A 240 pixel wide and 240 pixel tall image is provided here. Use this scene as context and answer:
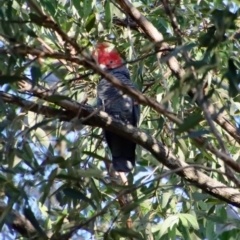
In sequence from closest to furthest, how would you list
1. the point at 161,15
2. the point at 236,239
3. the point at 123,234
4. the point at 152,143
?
the point at 123,234
the point at 152,143
the point at 236,239
the point at 161,15

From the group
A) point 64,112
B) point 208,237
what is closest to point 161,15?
point 208,237

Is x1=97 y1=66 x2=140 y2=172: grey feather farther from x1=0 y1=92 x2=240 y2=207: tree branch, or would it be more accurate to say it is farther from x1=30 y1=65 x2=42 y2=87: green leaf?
x1=30 y1=65 x2=42 y2=87: green leaf

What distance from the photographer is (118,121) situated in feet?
6.27

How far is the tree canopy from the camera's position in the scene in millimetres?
1504

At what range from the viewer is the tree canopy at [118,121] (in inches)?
59.2

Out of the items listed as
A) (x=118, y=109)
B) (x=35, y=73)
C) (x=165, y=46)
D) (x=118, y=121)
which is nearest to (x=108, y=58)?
(x=118, y=109)

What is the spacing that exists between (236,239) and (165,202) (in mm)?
268

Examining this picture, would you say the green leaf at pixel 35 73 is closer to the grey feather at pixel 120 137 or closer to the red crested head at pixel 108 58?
the grey feather at pixel 120 137

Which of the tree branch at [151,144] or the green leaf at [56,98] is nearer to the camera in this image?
the green leaf at [56,98]

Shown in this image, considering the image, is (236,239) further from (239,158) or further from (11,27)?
(11,27)

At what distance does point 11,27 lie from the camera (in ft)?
5.75

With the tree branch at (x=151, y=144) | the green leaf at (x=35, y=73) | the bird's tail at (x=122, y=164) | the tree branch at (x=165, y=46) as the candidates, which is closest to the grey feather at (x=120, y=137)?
the bird's tail at (x=122, y=164)

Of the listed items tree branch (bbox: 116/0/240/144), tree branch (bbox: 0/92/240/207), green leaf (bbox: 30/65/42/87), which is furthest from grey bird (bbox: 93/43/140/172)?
green leaf (bbox: 30/65/42/87)

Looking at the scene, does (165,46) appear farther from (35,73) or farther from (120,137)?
(35,73)
